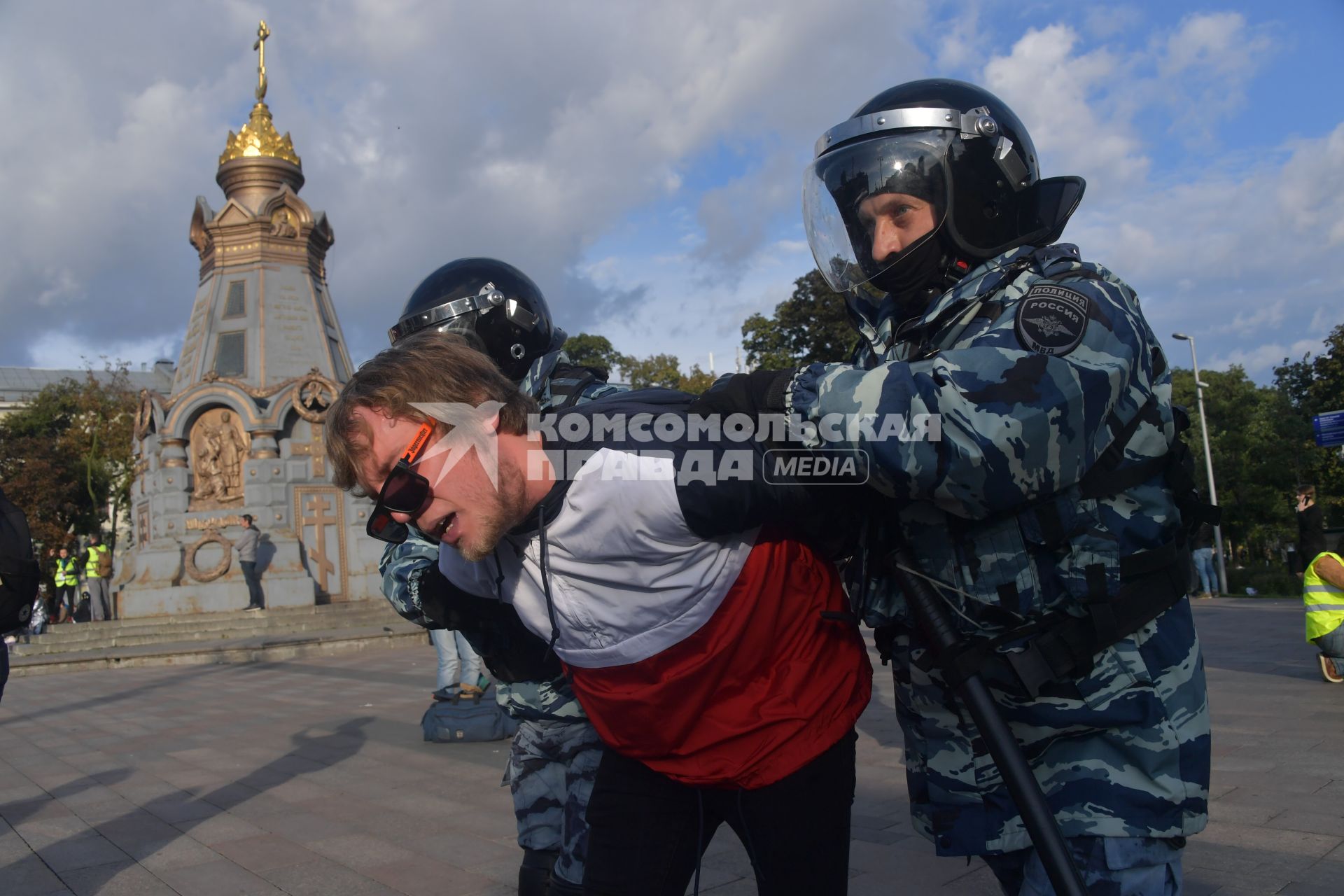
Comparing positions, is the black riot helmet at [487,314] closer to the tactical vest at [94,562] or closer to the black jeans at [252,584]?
the black jeans at [252,584]

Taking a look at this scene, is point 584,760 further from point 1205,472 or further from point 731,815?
point 1205,472

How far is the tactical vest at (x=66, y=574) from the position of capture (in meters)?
22.8

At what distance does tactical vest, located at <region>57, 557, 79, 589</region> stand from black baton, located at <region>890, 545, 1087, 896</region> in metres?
25.4

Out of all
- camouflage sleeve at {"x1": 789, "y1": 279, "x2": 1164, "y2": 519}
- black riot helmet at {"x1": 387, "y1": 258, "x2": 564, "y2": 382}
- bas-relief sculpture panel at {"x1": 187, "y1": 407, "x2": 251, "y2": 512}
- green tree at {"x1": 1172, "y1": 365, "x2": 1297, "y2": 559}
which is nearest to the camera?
camouflage sleeve at {"x1": 789, "y1": 279, "x2": 1164, "y2": 519}

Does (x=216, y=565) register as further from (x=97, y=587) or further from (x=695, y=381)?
(x=695, y=381)

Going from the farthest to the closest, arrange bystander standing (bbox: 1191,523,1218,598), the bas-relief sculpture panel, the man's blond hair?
the bas-relief sculpture panel
bystander standing (bbox: 1191,523,1218,598)
the man's blond hair

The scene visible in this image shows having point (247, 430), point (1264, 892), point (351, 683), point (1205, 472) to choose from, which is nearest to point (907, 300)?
point (1264, 892)

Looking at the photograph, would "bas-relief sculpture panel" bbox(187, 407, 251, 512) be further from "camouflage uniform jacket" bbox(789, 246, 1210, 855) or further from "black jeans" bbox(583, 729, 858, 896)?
"camouflage uniform jacket" bbox(789, 246, 1210, 855)

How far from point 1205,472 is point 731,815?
44798mm

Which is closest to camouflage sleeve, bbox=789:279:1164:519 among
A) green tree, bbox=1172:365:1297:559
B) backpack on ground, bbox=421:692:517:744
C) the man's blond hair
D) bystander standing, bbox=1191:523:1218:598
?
the man's blond hair

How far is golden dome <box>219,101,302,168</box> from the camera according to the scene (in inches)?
827

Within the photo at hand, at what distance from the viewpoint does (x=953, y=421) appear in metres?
1.48

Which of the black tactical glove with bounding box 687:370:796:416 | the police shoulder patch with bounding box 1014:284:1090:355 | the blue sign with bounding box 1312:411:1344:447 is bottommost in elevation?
the black tactical glove with bounding box 687:370:796:416

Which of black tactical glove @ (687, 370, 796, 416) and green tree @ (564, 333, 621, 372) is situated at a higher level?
green tree @ (564, 333, 621, 372)
